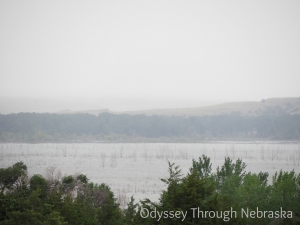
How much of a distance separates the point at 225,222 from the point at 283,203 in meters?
9.92

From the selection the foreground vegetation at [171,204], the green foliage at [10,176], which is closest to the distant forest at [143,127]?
the green foliage at [10,176]

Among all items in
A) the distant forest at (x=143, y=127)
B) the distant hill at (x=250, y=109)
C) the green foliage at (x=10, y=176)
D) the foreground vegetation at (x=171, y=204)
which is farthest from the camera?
the distant hill at (x=250, y=109)

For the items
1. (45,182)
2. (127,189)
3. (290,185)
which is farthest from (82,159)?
(290,185)

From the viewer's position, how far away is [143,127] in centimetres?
15212

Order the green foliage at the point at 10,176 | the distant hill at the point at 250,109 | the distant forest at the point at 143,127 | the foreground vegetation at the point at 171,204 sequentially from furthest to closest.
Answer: the distant hill at the point at 250,109 < the distant forest at the point at 143,127 < the green foliage at the point at 10,176 < the foreground vegetation at the point at 171,204

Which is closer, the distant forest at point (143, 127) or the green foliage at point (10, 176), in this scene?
the green foliage at point (10, 176)

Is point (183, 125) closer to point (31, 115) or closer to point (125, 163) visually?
point (31, 115)

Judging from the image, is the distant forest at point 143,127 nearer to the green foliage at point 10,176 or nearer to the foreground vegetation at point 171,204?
the green foliage at point 10,176

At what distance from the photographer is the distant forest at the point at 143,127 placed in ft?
477

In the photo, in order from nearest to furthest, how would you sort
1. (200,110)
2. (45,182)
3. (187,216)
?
(187,216), (45,182), (200,110)

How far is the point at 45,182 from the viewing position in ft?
90.2

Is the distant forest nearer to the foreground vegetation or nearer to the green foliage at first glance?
the green foliage

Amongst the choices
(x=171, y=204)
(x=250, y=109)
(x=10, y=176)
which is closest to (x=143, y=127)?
(x=250, y=109)

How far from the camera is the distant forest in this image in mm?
145250
